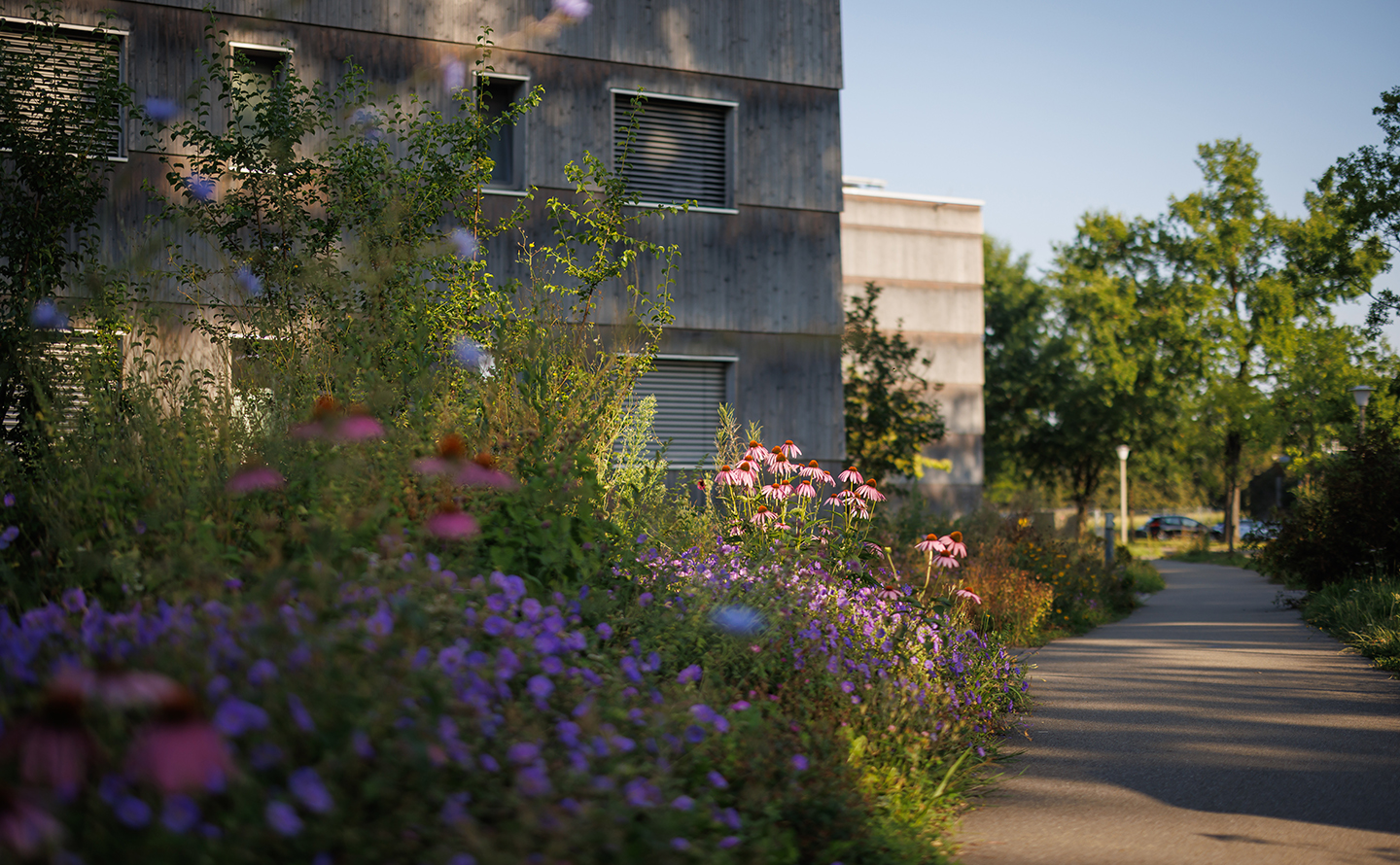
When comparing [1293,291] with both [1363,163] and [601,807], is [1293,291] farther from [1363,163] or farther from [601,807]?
[601,807]

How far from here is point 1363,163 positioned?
17516 millimetres

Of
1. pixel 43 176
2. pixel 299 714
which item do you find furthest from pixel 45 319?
pixel 299 714

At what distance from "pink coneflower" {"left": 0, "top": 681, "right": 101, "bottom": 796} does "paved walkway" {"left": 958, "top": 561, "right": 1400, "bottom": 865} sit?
3.10 metres

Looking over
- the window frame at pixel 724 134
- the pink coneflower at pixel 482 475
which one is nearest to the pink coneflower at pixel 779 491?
the pink coneflower at pixel 482 475

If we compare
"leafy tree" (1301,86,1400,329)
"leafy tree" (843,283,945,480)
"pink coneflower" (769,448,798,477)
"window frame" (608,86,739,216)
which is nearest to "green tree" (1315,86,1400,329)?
"leafy tree" (1301,86,1400,329)

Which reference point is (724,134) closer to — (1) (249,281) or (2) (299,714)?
(1) (249,281)

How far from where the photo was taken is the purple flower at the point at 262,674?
8.42ft

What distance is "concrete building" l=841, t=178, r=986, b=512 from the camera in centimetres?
3120

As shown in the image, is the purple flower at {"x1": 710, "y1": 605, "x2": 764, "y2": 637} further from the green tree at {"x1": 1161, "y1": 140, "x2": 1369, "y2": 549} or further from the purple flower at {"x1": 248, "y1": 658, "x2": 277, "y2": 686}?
the green tree at {"x1": 1161, "y1": 140, "x2": 1369, "y2": 549}

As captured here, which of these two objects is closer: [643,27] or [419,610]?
[419,610]

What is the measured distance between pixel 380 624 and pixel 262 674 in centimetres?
38

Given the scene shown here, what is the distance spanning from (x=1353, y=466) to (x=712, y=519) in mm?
8970

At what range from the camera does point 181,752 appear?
204 centimetres

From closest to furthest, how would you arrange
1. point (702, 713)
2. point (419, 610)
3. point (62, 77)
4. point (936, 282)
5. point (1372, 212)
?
point (419, 610) < point (702, 713) < point (62, 77) < point (1372, 212) < point (936, 282)
